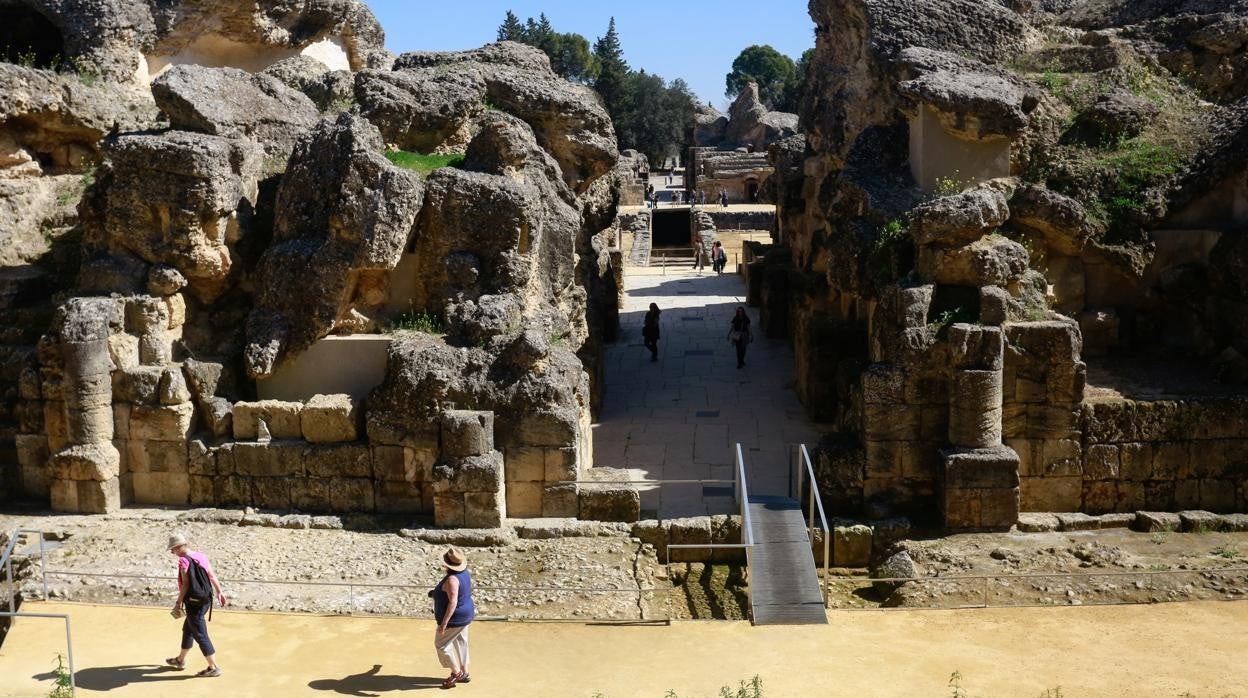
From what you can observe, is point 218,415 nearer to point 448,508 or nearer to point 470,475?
point 448,508

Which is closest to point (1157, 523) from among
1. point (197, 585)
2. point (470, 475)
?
point (470, 475)

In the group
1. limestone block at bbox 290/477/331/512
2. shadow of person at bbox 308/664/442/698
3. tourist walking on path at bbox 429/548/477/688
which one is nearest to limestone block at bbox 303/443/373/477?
limestone block at bbox 290/477/331/512

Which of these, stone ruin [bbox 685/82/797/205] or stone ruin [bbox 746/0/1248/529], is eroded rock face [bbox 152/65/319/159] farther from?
stone ruin [bbox 685/82/797/205]

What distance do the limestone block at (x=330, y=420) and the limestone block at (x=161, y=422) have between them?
48.9 inches

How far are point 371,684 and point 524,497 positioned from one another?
392 cm

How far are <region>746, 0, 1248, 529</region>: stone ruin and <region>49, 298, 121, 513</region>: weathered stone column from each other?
7496 millimetres

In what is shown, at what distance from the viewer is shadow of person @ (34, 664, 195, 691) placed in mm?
9336

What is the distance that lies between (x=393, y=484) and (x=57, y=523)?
3.43 meters

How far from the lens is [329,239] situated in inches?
532

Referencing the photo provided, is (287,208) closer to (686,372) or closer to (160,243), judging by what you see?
(160,243)

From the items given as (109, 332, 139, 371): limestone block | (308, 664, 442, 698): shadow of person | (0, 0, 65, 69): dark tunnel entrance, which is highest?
(0, 0, 65, 69): dark tunnel entrance

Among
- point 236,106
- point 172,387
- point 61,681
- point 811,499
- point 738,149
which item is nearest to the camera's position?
point 61,681

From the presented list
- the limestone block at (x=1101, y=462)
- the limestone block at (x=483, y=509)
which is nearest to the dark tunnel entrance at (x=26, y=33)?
the limestone block at (x=483, y=509)

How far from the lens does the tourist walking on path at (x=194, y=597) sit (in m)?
9.31
